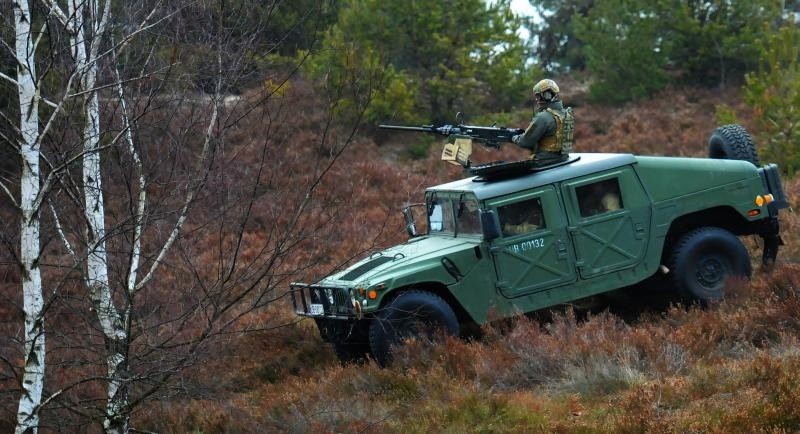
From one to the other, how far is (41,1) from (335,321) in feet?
14.8

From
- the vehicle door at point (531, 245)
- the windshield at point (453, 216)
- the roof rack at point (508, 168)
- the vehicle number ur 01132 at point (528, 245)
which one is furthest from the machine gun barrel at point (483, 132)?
the vehicle number ur 01132 at point (528, 245)

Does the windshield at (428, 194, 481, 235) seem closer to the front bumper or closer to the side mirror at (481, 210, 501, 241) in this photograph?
the side mirror at (481, 210, 501, 241)

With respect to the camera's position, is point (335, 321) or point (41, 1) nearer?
point (41, 1)

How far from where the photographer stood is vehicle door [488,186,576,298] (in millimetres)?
9617

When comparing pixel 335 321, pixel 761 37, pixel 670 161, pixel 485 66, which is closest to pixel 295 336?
pixel 335 321

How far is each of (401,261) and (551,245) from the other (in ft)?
4.59

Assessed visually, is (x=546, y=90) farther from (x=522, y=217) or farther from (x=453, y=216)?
(x=453, y=216)

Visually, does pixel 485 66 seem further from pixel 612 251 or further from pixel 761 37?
pixel 612 251

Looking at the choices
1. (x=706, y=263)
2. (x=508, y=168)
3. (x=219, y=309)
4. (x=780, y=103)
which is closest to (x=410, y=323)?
(x=508, y=168)

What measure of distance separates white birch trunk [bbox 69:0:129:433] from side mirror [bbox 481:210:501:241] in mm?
3473

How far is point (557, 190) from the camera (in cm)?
980

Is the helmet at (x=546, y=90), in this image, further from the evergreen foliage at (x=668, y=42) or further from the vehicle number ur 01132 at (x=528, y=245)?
the evergreen foliage at (x=668, y=42)

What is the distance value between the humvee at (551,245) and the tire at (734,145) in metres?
0.33

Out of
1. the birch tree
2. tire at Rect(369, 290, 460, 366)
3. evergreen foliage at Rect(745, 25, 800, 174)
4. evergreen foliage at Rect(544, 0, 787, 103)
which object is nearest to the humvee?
tire at Rect(369, 290, 460, 366)
